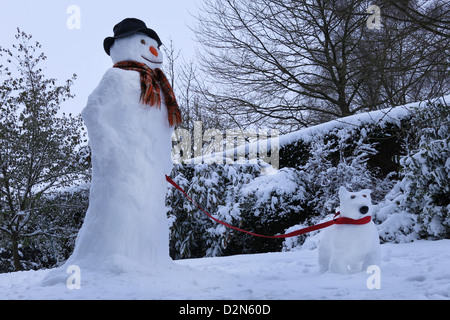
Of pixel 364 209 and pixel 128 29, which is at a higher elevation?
pixel 128 29

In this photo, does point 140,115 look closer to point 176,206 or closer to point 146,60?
point 146,60

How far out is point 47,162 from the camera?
25.9ft

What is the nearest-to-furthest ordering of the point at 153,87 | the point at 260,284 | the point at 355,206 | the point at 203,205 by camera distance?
the point at 260,284
the point at 355,206
the point at 153,87
the point at 203,205

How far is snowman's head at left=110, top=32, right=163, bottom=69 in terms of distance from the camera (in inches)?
138

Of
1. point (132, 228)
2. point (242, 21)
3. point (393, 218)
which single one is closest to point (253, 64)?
point (242, 21)

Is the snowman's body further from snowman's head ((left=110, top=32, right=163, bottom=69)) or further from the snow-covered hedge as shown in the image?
the snow-covered hedge

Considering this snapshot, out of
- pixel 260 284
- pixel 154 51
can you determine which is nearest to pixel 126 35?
pixel 154 51

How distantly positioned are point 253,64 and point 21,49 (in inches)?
221

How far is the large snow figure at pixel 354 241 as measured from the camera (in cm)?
292

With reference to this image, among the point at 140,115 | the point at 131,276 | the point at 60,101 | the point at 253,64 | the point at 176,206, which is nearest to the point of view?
the point at 131,276

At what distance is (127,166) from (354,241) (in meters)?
1.91

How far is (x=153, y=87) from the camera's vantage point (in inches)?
134

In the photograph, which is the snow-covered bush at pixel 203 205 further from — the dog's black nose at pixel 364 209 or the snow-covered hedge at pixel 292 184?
the dog's black nose at pixel 364 209

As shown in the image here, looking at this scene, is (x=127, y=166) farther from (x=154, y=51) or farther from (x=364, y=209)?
(x=364, y=209)
